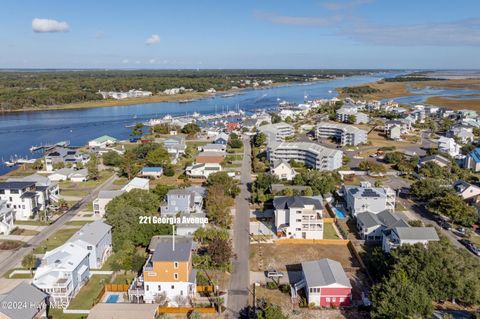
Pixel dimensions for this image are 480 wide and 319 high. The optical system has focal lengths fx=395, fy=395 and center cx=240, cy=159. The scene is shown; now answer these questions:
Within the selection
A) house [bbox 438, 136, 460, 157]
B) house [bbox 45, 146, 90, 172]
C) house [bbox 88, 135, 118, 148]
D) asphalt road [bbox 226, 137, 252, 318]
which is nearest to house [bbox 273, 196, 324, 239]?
asphalt road [bbox 226, 137, 252, 318]

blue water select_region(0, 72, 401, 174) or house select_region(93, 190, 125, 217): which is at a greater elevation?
blue water select_region(0, 72, 401, 174)

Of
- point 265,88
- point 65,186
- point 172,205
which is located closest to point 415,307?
point 172,205

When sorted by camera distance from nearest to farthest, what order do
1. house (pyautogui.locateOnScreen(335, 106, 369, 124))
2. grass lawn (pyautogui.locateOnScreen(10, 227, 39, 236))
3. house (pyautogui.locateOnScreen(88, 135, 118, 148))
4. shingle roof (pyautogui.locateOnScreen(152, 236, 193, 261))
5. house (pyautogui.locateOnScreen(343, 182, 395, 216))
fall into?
shingle roof (pyautogui.locateOnScreen(152, 236, 193, 261)) → grass lawn (pyautogui.locateOnScreen(10, 227, 39, 236)) → house (pyautogui.locateOnScreen(343, 182, 395, 216)) → house (pyautogui.locateOnScreen(88, 135, 118, 148)) → house (pyautogui.locateOnScreen(335, 106, 369, 124))

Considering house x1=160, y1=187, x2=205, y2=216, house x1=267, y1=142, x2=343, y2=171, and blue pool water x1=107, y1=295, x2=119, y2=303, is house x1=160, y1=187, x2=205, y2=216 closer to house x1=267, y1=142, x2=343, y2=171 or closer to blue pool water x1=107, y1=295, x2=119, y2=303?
blue pool water x1=107, y1=295, x2=119, y2=303

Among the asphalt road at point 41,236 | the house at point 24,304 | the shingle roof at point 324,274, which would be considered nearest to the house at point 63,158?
the asphalt road at point 41,236

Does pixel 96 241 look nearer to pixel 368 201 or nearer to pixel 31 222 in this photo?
Answer: pixel 31 222

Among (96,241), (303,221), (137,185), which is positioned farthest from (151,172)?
(303,221)
